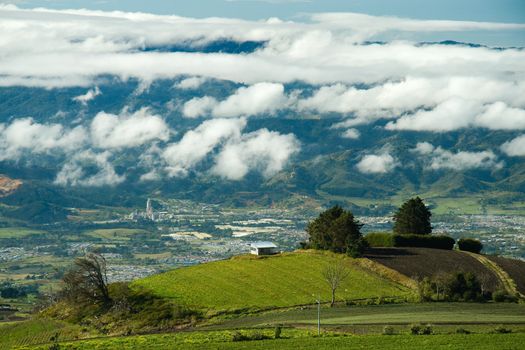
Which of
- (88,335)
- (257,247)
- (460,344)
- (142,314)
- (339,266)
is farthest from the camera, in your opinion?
(257,247)

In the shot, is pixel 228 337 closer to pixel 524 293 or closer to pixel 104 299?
pixel 104 299

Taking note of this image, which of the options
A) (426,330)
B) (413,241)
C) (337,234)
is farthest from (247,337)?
(413,241)

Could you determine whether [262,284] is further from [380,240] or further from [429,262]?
[380,240]

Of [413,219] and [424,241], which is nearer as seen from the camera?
[424,241]

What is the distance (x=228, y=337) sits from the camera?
92.3m

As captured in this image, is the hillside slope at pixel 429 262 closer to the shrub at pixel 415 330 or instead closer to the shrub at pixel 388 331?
the shrub at pixel 415 330

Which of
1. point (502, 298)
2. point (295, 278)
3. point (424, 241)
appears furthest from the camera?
point (424, 241)

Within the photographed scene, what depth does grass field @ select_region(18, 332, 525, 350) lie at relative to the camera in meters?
81.7

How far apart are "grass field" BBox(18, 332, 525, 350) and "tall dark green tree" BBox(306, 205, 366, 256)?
55.5m

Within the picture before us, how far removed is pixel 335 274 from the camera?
425 feet

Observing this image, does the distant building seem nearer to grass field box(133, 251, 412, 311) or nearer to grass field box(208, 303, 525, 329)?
grass field box(133, 251, 412, 311)

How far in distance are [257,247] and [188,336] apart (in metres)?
59.1

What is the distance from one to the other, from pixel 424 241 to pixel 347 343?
263 ft

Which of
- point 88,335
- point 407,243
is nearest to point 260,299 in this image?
point 88,335
